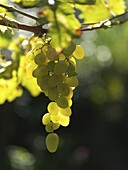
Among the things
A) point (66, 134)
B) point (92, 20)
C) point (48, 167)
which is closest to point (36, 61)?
point (92, 20)

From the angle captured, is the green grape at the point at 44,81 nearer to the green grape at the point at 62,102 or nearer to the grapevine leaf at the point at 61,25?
the green grape at the point at 62,102

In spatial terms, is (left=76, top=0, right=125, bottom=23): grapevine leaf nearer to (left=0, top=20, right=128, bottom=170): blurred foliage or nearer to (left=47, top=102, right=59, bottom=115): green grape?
(left=47, top=102, right=59, bottom=115): green grape

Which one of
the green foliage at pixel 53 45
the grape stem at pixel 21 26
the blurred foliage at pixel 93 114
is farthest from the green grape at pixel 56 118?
the blurred foliage at pixel 93 114

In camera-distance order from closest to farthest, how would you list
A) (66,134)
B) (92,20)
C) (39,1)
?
(39,1), (92,20), (66,134)

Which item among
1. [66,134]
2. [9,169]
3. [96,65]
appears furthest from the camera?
[96,65]

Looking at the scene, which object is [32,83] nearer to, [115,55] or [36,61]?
[36,61]

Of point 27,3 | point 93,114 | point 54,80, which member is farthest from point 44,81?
point 93,114
